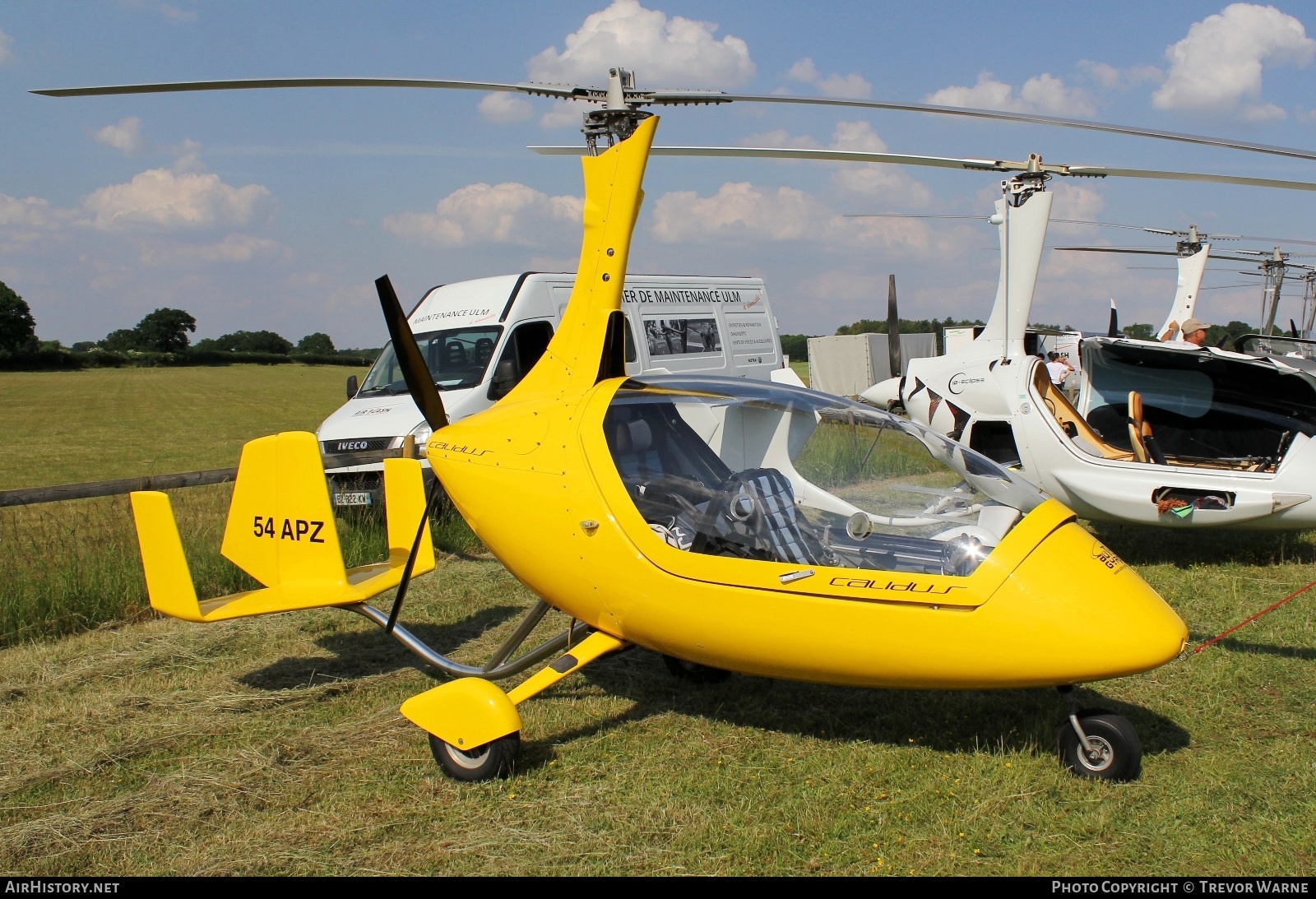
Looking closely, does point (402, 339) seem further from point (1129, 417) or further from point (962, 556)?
point (1129, 417)

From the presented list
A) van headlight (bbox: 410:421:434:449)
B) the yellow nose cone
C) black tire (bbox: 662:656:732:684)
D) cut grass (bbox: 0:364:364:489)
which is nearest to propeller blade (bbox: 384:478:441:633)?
black tire (bbox: 662:656:732:684)

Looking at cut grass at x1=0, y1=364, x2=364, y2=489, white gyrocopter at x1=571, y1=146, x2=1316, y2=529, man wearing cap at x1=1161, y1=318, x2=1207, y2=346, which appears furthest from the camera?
cut grass at x1=0, y1=364, x2=364, y2=489

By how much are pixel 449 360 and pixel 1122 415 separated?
6.83m

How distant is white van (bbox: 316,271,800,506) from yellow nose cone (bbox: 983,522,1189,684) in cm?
596

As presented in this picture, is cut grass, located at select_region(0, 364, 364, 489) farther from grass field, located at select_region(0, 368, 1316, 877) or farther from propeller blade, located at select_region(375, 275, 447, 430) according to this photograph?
propeller blade, located at select_region(375, 275, 447, 430)

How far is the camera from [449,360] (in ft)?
34.1

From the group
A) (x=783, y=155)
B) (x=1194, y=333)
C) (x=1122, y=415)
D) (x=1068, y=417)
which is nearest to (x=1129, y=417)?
Answer: (x=1122, y=415)

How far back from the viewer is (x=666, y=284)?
12.3 meters

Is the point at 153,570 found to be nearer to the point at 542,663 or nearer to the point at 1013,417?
the point at 542,663

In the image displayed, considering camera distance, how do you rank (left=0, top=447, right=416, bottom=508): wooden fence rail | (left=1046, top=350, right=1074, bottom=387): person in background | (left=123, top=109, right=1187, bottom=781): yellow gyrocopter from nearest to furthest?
(left=123, top=109, right=1187, bottom=781): yellow gyrocopter → (left=0, top=447, right=416, bottom=508): wooden fence rail → (left=1046, top=350, right=1074, bottom=387): person in background

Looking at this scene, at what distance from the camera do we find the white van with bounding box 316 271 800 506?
936 cm
